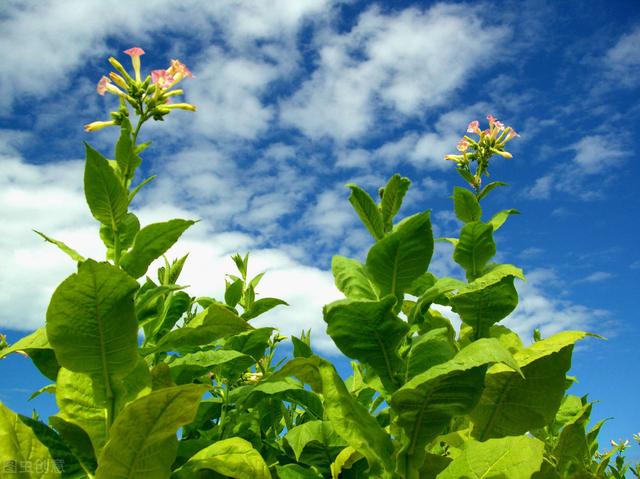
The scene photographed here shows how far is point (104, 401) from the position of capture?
6.73ft

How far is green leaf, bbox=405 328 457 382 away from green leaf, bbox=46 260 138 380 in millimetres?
951

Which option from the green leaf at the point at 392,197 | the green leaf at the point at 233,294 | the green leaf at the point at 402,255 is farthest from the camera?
the green leaf at the point at 233,294

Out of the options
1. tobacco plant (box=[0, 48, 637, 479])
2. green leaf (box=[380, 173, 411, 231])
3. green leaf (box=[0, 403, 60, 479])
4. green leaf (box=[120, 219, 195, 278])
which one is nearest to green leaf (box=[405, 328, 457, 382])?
tobacco plant (box=[0, 48, 637, 479])

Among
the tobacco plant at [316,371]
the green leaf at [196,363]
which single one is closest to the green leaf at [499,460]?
the tobacco plant at [316,371]

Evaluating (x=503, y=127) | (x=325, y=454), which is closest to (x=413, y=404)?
(x=325, y=454)

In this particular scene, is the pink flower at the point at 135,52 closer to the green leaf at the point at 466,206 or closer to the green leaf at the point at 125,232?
the green leaf at the point at 125,232

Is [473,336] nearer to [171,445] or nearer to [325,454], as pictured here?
[325,454]

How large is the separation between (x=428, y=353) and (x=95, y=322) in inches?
44.1

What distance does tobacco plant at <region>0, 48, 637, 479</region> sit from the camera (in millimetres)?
1834

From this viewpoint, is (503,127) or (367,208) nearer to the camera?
(367,208)

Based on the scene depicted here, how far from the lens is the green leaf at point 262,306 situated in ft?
10.1

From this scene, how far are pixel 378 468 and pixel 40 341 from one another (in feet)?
4.28

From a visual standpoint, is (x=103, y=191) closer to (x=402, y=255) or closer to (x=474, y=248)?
(x=402, y=255)

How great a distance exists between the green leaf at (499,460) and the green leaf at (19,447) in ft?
4.30
